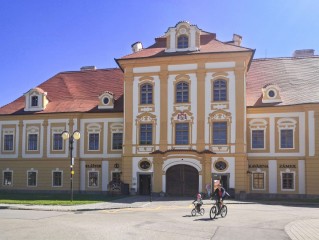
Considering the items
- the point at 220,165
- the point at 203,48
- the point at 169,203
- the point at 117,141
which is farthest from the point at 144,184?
the point at 203,48

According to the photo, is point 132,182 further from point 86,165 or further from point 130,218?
point 130,218

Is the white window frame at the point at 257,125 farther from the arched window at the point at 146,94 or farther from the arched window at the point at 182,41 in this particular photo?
the arched window at the point at 146,94

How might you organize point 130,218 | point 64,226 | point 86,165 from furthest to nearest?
point 86,165 → point 130,218 → point 64,226

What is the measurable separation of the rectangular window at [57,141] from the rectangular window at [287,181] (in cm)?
2052

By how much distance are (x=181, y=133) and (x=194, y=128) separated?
46.9 inches

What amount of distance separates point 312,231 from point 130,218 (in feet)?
27.1

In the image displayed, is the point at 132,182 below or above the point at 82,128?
below

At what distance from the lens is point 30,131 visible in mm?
42750

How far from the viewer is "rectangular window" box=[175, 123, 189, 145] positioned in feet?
120

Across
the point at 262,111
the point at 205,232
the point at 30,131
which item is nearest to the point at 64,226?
the point at 205,232

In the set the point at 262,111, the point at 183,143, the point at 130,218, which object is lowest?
the point at 130,218

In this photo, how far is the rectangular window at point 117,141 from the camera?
4084 cm

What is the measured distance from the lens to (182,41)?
37.8 metres

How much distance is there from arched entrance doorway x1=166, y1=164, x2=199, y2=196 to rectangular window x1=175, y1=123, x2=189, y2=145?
6.58 feet
